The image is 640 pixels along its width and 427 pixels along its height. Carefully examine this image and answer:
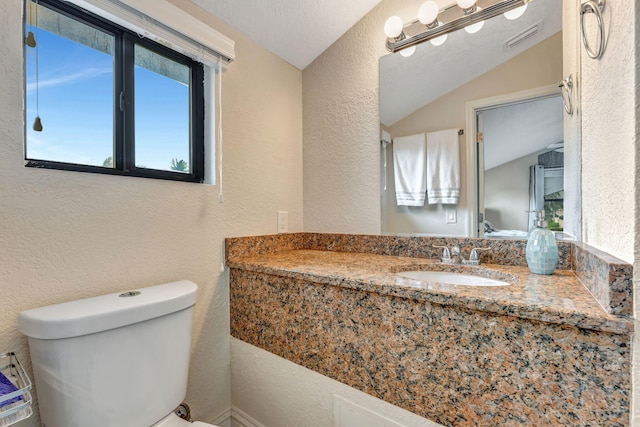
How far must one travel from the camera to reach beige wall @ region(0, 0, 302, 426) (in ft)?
2.76

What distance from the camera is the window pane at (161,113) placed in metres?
1.14

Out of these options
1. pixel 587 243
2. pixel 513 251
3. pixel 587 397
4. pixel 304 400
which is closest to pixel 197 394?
pixel 304 400

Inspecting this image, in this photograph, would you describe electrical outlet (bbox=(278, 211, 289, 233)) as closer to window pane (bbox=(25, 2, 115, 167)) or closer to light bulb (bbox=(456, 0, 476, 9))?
window pane (bbox=(25, 2, 115, 167))

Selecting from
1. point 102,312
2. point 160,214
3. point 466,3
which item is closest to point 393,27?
point 466,3

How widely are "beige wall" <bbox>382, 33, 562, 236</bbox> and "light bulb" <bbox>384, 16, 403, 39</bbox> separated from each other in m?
0.37

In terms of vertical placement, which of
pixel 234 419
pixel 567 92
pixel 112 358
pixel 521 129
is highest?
pixel 567 92

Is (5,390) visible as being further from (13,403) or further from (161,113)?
(161,113)

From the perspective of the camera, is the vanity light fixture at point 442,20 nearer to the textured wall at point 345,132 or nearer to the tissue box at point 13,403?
the textured wall at point 345,132

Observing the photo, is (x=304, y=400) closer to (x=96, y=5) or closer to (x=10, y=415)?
(x=10, y=415)

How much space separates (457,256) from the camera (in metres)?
1.25

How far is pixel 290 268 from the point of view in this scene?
3.72 feet

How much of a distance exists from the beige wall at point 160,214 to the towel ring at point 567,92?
1194mm

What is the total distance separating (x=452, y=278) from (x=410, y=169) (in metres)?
0.55

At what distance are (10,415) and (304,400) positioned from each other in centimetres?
83
